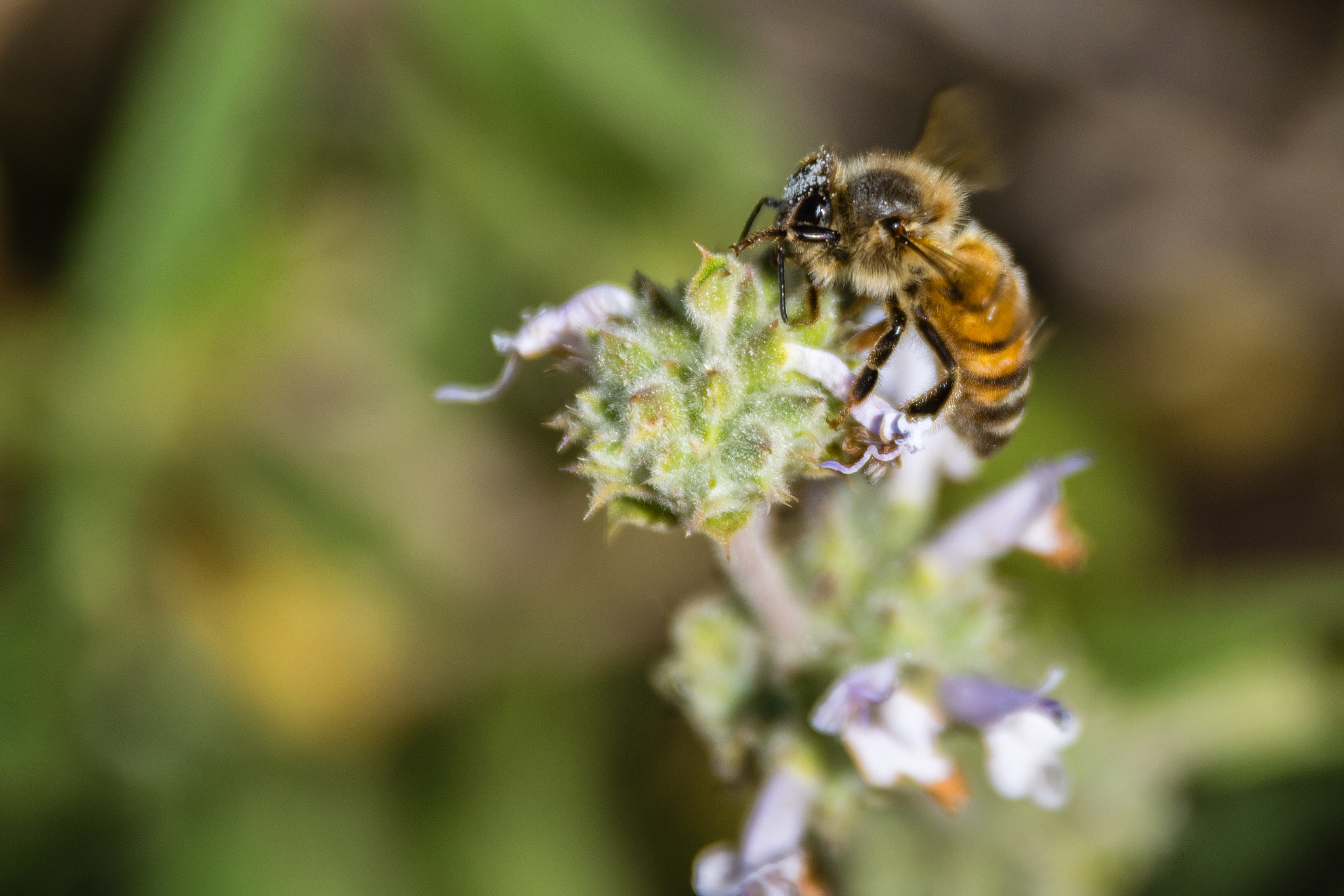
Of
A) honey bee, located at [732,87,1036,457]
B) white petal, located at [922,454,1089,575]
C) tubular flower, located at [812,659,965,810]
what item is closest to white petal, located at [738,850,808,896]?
tubular flower, located at [812,659,965,810]

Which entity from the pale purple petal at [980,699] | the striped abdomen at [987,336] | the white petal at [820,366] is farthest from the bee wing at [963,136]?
the pale purple petal at [980,699]

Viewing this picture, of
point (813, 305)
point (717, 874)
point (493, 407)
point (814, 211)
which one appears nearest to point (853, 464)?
point (813, 305)

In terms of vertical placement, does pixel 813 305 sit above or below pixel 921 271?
below

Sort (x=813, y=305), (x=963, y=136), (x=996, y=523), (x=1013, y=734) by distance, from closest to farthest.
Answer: (x=813, y=305) < (x=1013, y=734) < (x=996, y=523) < (x=963, y=136)

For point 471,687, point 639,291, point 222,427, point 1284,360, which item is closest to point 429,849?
point 471,687

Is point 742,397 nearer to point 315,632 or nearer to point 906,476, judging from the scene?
point 906,476

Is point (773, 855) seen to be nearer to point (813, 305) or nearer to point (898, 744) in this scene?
point (898, 744)
